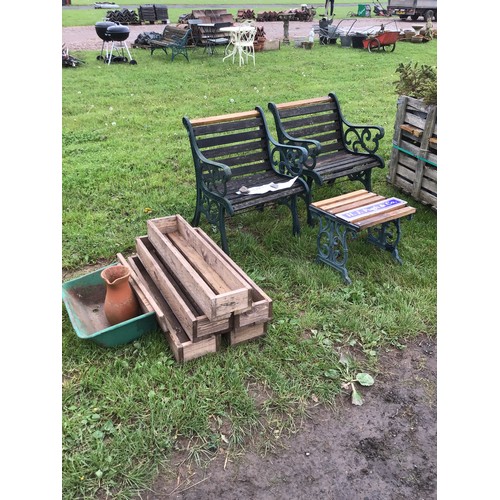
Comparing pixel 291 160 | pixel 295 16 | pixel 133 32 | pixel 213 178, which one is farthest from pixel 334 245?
pixel 295 16

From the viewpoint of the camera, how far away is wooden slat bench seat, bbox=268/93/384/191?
478 centimetres

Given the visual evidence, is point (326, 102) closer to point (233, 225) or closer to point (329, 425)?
point (233, 225)

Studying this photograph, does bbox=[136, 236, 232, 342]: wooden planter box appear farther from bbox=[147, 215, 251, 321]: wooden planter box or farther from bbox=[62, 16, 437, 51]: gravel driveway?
bbox=[62, 16, 437, 51]: gravel driveway

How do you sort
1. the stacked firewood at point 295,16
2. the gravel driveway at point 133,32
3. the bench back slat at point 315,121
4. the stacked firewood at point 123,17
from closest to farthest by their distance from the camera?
the bench back slat at point 315,121, the gravel driveway at point 133,32, the stacked firewood at point 123,17, the stacked firewood at point 295,16

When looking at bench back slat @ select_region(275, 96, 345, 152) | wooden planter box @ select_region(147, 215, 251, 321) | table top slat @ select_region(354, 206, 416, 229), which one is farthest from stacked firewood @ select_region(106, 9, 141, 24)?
table top slat @ select_region(354, 206, 416, 229)

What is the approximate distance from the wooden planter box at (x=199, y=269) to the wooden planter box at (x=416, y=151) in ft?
8.52

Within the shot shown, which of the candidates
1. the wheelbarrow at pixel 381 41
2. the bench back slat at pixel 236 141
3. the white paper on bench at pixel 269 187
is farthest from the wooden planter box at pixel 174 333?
Result: the wheelbarrow at pixel 381 41

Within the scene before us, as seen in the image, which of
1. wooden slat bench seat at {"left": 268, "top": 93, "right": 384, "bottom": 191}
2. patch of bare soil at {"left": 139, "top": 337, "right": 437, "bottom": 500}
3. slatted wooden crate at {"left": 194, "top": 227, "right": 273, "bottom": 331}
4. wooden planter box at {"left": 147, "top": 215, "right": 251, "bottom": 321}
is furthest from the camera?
wooden slat bench seat at {"left": 268, "top": 93, "right": 384, "bottom": 191}

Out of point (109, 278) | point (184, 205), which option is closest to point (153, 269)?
point (109, 278)

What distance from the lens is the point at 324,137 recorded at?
5219 mm

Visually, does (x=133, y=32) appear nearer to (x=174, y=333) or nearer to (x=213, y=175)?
(x=213, y=175)

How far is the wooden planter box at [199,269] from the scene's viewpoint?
2959mm

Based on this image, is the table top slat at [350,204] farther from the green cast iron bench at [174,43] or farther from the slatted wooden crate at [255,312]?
the green cast iron bench at [174,43]

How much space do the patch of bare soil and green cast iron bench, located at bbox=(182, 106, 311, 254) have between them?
1910mm
